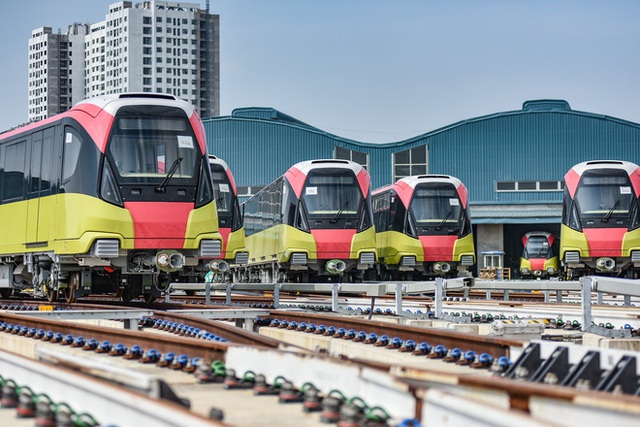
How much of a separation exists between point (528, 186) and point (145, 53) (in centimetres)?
9299

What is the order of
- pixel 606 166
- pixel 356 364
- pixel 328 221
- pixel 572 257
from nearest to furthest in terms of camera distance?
pixel 356 364 → pixel 328 221 → pixel 572 257 → pixel 606 166

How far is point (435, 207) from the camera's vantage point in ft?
91.0

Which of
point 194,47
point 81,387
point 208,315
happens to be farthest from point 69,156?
point 194,47

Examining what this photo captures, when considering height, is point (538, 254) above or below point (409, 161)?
below

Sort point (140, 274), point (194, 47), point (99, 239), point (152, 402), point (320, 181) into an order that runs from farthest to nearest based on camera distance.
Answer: point (194, 47) < point (320, 181) < point (140, 274) < point (99, 239) < point (152, 402)

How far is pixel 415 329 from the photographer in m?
9.62

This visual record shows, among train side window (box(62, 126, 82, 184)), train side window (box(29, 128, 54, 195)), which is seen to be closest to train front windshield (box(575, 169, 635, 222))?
train side window (box(29, 128, 54, 195))

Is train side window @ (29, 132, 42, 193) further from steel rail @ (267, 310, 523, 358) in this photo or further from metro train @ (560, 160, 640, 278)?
metro train @ (560, 160, 640, 278)

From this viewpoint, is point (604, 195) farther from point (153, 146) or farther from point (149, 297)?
point (153, 146)

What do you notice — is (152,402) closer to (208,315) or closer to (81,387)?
(81,387)

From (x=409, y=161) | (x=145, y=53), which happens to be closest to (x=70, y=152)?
(x=409, y=161)

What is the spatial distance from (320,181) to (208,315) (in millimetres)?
10903

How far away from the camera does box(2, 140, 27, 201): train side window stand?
17609mm

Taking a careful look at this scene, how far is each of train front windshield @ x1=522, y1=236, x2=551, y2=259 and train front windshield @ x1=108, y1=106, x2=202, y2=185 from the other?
117 ft
